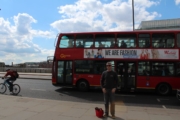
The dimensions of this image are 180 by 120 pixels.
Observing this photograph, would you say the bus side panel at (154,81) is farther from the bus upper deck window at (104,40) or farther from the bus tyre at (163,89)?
the bus upper deck window at (104,40)

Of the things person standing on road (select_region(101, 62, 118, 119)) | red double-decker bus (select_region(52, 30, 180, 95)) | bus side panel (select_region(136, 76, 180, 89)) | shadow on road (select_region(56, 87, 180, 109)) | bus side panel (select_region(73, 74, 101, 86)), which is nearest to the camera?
person standing on road (select_region(101, 62, 118, 119))

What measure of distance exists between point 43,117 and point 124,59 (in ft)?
26.1

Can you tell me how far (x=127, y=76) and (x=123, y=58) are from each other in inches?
45.3

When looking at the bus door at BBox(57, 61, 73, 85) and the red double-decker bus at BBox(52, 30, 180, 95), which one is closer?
the red double-decker bus at BBox(52, 30, 180, 95)

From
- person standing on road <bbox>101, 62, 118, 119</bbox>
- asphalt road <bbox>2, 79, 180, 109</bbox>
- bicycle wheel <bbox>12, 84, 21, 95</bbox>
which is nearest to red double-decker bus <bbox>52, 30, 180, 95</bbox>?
asphalt road <bbox>2, 79, 180, 109</bbox>

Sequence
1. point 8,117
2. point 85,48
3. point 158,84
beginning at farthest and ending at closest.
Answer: point 85,48
point 158,84
point 8,117

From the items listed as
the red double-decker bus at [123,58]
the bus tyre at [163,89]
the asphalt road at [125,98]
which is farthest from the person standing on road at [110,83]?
the bus tyre at [163,89]

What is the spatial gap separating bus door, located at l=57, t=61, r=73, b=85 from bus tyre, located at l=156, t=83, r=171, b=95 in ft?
18.6

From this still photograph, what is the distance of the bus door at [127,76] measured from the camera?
13500 millimetres

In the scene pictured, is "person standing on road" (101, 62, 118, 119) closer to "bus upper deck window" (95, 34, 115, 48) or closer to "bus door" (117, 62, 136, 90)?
"bus door" (117, 62, 136, 90)

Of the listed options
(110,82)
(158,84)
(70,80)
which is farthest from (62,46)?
(110,82)

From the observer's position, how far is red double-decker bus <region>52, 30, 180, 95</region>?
13.1 m

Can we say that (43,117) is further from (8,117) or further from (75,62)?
(75,62)

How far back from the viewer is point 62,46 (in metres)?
14.8
